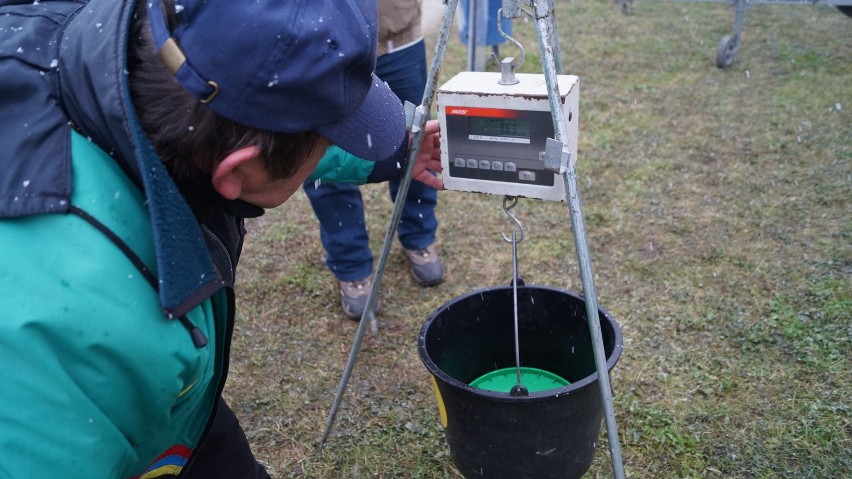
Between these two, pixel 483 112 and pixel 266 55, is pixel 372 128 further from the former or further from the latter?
pixel 483 112

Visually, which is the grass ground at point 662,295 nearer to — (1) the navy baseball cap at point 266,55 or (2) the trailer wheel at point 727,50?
(2) the trailer wheel at point 727,50

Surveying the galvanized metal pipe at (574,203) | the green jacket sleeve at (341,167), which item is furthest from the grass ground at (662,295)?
the green jacket sleeve at (341,167)

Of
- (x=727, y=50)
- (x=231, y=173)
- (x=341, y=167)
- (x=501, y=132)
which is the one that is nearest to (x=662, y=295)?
(x=501, y=132)

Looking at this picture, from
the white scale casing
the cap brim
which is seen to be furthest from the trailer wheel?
the cap brim

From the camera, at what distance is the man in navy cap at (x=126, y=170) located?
0.94 meters

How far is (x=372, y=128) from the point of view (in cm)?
125

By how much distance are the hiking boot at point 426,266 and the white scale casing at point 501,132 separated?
129cm

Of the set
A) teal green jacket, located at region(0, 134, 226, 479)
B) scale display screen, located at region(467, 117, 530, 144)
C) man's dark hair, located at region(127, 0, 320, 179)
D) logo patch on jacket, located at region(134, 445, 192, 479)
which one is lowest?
logo patch on jacket, located at region(134, 445, 192, 479)

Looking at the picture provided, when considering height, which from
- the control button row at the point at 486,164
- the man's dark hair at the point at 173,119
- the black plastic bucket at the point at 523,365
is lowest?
the black plastic bucket at the point at 523,365

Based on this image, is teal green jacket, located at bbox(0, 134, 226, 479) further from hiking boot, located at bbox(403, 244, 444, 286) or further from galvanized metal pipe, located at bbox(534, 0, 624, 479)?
hiking boot, located at bbox(403, 244, 444, 286)

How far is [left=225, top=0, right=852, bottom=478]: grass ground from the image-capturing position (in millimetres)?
2369

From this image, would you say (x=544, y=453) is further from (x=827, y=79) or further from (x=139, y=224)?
(x=827, y=79)

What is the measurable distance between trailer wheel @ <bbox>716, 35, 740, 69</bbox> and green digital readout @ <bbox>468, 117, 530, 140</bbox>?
14.3 ft

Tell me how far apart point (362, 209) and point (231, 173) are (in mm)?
1855
